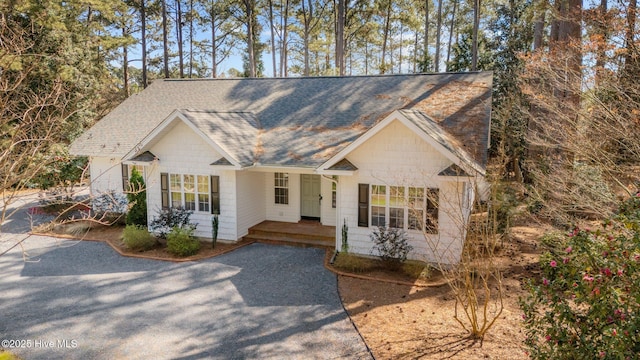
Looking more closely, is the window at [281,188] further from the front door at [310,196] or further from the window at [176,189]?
the window at [176,189]

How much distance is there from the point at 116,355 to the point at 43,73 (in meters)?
20.2

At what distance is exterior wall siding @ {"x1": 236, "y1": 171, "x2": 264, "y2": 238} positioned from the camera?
46.6 ft

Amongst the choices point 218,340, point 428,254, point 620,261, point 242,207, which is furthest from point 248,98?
point 620,261

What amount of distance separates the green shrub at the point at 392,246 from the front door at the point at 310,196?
13.8 feet

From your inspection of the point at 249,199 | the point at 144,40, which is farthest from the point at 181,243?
the point at 144,40

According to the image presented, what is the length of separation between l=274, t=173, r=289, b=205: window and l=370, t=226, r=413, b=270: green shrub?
4885 millimetres

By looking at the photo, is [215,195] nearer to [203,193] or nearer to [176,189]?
[203,193]

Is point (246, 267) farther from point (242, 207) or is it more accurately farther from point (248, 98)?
point (248, 98)

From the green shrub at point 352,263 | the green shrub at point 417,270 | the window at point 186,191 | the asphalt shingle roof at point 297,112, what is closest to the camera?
the green shrub at point 417,270

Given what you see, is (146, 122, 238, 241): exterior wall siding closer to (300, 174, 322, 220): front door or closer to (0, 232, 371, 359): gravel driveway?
(0, 232, 371, 359): gravel driveway

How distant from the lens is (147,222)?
50.4ft

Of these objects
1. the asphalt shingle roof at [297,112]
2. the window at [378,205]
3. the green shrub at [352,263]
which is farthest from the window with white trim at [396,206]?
the asphalt shingle roof at [297,112]

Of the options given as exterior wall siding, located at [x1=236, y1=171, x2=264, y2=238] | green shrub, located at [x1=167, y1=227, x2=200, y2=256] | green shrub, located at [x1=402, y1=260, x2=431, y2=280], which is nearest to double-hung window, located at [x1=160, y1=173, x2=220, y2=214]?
exterior wall siding, located at [x1=236, y1=171, x2=264, y2=238]

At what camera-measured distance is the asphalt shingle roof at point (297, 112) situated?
14.1 meters
